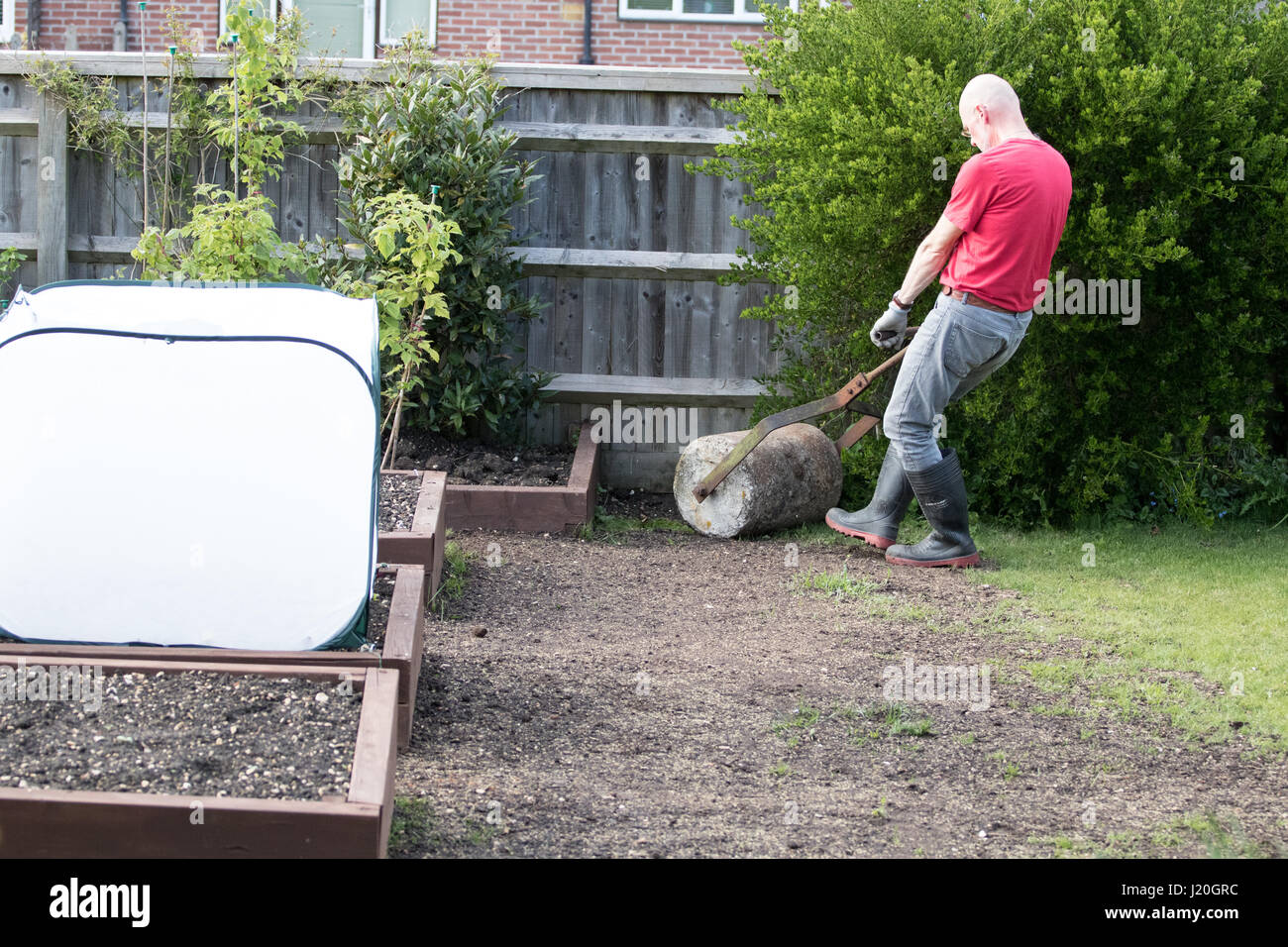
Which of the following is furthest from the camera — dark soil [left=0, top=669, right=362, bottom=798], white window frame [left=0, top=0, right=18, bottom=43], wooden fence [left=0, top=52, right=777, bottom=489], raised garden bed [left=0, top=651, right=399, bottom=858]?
white window frame [left=0, top=0, right=18, bottom=43]

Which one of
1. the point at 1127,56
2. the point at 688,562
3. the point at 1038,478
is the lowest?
the point at 688,562

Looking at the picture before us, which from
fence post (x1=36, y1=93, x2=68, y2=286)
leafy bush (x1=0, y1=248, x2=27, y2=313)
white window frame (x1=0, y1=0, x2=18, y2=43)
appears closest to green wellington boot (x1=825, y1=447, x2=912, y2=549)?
fence post (x1=36, y1=93, x2=68, y2=286)

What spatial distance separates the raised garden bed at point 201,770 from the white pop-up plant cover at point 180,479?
0.24 metres

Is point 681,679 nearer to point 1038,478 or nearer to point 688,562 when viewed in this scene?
point 688,562

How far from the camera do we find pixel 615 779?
124 inches

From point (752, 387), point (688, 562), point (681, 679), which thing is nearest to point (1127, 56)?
point (752, 387)

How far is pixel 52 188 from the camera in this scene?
23.2ft

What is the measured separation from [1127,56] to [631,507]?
3611 mm

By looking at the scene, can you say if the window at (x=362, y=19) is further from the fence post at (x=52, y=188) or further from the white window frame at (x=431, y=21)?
the fence post at (x=52, y=188)

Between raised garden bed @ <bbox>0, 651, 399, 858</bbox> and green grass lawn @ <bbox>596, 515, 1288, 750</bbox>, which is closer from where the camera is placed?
raised garden bed @ <bbox>0, 651, 399, 858</bbox>

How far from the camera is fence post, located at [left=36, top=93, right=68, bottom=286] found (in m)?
7.02

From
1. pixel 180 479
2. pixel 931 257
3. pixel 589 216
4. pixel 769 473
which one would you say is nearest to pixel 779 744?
pixel 180 479

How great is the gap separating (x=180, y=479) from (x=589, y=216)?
4.56 meters

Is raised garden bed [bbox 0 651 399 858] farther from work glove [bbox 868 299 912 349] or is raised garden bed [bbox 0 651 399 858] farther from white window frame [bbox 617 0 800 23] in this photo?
white window frame [bbox 617 0 800 23]
